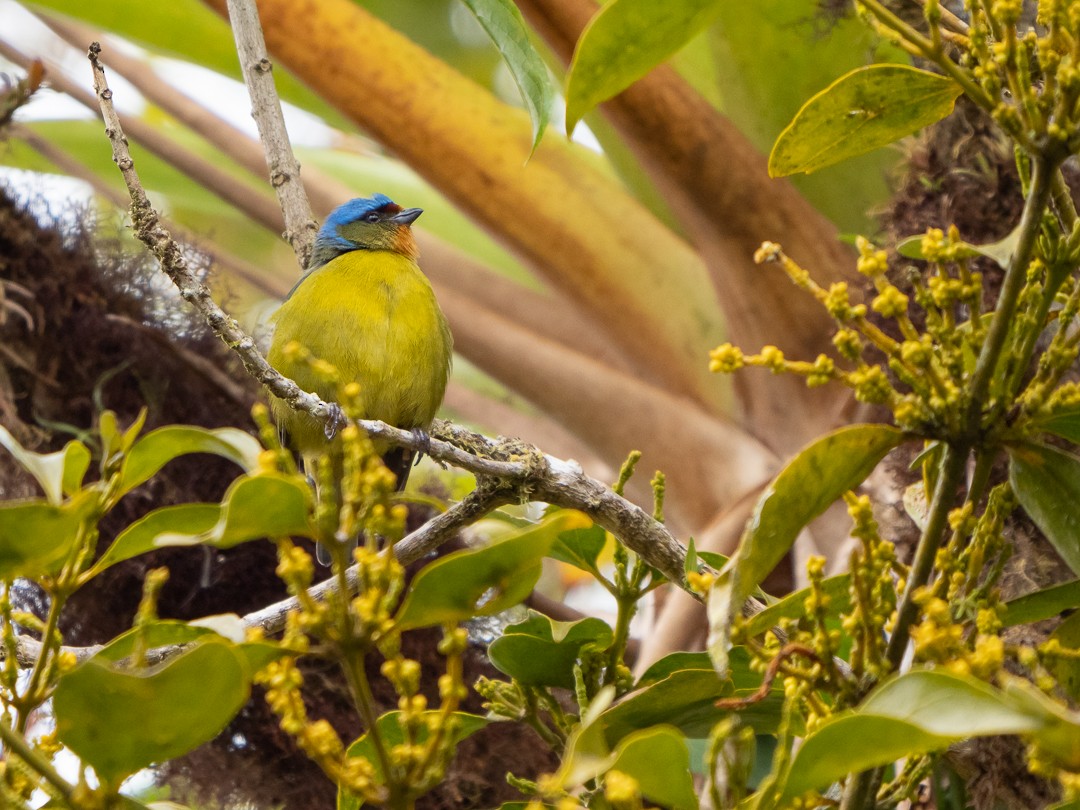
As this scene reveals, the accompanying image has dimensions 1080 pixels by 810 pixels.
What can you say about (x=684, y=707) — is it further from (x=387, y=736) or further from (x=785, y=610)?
→ (x=387, y=736)

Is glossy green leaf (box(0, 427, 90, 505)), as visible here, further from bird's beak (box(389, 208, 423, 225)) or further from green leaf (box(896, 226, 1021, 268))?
bird's beak (box(389, 208, 423, 225))

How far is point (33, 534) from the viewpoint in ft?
3.09

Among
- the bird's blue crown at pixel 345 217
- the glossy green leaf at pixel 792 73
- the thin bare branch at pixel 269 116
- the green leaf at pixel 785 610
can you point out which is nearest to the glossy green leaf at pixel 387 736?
the green leaf at pixel 785 610

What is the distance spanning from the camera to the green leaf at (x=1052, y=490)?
115 cm

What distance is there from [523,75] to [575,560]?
0.60 metres

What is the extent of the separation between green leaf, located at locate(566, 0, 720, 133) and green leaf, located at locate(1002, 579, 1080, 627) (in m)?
0.66

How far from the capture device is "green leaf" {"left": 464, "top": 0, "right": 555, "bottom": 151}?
1.35m

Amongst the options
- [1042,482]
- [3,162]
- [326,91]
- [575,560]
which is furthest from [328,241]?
[1042,482]

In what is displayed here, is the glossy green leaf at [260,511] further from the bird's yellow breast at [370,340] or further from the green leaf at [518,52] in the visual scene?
the bird's yellow breast at [370,340]

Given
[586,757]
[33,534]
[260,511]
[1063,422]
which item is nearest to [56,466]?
[33,534]

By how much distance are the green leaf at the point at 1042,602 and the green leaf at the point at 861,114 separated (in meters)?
0.49

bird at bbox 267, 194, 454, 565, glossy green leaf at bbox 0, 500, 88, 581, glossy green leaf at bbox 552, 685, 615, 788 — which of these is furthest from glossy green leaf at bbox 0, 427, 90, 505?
bird at bbox 267, 194, 454, 565

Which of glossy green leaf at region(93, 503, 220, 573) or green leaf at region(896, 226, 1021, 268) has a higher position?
green leaf at region(896, 226, 1021, 268)

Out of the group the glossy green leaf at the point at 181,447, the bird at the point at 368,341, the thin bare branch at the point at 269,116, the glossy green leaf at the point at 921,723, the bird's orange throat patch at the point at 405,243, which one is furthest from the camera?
the bird's orange throat patch at the point at 405,243
